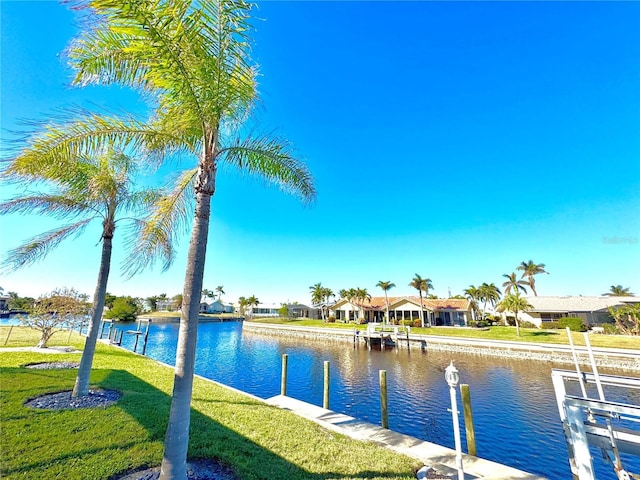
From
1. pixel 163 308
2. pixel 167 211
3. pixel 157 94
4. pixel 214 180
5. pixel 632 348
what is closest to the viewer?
pixel 214 180

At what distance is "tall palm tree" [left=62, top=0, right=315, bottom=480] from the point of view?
13.3 feet

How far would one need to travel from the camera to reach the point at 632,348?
24.1 meters

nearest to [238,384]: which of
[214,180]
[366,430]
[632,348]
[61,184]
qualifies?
[366,430]

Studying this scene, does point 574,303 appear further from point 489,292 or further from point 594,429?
point 594,429

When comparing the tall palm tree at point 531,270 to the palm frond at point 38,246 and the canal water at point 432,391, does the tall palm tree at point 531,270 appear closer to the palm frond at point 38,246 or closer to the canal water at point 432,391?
the canal water at point 432,391

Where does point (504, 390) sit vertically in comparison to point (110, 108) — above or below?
below

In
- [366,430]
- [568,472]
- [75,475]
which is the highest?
[75,475]

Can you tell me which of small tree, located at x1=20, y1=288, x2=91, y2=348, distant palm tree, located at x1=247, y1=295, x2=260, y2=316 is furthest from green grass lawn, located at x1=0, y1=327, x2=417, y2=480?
distant palm tree, located at x1=247, y1=295, x2=260, y2=316

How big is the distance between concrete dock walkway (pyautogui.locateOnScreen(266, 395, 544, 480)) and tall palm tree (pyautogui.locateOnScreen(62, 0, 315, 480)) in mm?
4628

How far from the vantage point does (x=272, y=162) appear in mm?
6098

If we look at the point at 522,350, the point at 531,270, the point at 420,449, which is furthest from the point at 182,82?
the point at 531,270

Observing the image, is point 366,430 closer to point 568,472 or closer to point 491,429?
point 568,472

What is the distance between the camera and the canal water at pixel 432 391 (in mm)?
10117

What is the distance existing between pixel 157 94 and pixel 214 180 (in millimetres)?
2242
